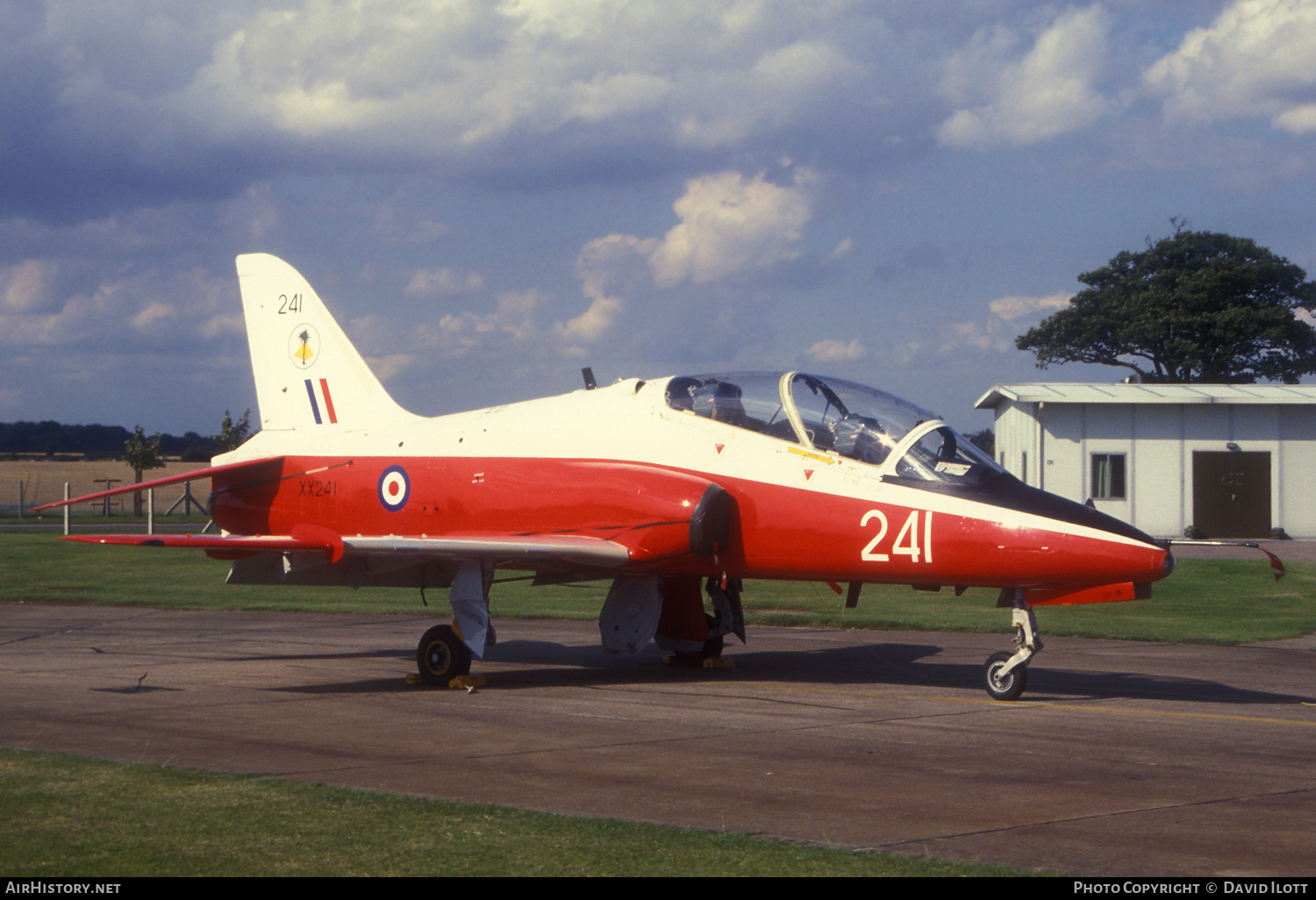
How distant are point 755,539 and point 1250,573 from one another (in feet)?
60.5

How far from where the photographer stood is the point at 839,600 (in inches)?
932

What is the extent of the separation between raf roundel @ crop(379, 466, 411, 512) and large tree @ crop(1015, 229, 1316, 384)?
63.5 m

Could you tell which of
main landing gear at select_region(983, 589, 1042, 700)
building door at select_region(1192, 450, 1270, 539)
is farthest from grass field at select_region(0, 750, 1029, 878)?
building door at select_region(1192, 450, 1270, 539)

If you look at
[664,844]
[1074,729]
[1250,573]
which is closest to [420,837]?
[664,844]

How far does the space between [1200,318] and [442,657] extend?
65.3 m

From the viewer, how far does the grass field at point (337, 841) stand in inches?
222

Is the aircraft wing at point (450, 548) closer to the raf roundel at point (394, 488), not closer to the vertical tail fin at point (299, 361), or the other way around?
the raf roundel at point (394, 488)

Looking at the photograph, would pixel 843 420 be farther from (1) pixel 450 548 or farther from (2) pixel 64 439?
(2) pixel 64 439

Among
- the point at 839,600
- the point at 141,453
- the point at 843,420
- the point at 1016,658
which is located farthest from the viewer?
the point at 141,453

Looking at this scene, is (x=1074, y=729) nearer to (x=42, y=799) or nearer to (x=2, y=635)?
(x=42, y=799)

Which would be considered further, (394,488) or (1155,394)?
(1155,394)

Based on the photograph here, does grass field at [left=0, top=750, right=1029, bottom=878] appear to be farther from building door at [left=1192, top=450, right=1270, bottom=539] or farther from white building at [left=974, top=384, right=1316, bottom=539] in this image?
building door at [left=1192, top=450, right=1270, bottom=539]

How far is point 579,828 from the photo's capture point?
21.0ft

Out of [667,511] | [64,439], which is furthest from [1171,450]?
[64,439]
